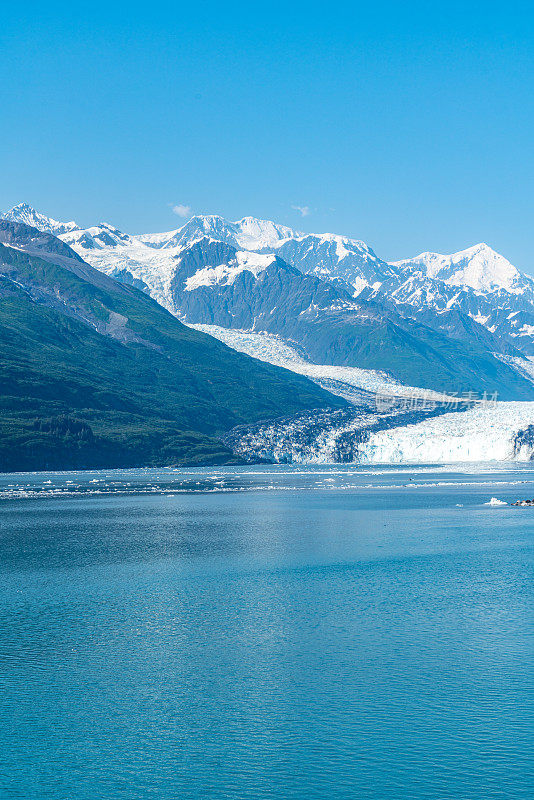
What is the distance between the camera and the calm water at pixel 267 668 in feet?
98.5

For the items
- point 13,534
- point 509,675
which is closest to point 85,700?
point 509,675

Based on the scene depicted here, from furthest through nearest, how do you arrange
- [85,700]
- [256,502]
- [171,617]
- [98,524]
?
[256,502], [98,524], [171,617], [85,700]

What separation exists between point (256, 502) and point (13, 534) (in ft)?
173

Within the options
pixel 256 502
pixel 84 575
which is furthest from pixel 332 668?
pixel 256 502

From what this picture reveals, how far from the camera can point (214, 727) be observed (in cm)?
3450

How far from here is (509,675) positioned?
4019cm

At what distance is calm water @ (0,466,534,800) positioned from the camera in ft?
98.5

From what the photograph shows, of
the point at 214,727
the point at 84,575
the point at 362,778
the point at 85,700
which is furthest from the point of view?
the point at 84,575

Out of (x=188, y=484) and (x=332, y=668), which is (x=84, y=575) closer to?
(x=332, y=668)

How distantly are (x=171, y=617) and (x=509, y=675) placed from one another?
70.8 ft

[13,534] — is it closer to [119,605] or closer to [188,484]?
[119,605]

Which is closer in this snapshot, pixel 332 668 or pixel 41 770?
pixel 41 770

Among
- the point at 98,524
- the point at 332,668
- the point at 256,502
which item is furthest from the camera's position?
the point at 256,502

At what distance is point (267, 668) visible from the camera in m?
42.1
